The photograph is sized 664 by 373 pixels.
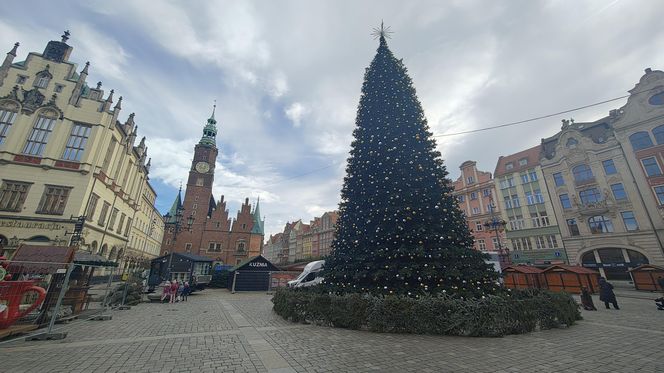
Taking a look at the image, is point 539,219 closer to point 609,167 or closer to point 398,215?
point 609,167

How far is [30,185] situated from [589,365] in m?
33.3

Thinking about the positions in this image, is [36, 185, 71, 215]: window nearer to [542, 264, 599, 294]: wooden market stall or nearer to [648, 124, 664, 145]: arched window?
[542, 264, 599, 294]: wooden market stall

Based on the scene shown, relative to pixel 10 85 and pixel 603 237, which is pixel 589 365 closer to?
pixel 603 237

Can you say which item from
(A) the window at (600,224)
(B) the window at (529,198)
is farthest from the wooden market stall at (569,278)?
(B) the window at (529,198)

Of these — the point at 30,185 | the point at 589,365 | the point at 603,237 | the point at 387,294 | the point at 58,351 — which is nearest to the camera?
the point at 589,365

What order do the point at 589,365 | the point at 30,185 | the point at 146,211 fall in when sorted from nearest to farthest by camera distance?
the point at 589,365 → the point at 30,185 → the point at 146,211

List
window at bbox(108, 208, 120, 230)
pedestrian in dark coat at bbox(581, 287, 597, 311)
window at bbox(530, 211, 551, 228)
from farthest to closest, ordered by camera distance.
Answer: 1. window at bbox(530, 211, 551, 228)
2. window at bbox(108, 208, 120, 230)
3. pedestrian in dark coat at bbox(581, 287, 597, 311)

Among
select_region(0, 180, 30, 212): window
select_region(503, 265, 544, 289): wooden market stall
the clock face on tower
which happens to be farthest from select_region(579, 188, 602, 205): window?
the clock face on tower

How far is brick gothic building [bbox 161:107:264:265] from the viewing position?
49438 millimetres

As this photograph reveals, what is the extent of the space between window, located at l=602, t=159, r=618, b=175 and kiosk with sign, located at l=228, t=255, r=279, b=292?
39863mm

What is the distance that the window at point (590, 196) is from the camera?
30192 millimetres

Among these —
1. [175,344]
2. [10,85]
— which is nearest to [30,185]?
[10,85]

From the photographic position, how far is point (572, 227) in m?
31.6

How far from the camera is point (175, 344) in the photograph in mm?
6645
